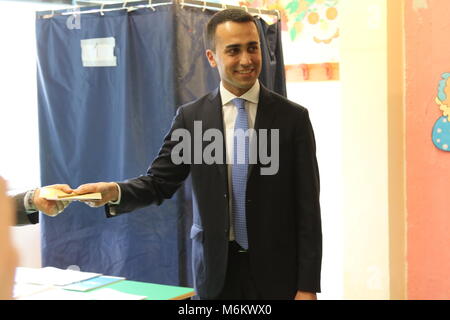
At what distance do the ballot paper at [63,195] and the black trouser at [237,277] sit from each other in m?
0.52

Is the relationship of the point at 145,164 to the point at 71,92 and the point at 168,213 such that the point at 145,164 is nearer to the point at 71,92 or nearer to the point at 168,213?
the point at 168,213

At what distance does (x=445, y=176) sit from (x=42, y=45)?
7.12 ft

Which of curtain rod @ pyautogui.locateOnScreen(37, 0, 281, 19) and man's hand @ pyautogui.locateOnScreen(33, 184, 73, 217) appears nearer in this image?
man's hand @ pyautogui.locateOnScreen(33, 184, 73, 217)

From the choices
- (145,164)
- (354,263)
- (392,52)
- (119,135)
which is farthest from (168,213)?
(392,52)

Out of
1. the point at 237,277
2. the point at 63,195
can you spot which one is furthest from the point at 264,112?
the point at 63,195

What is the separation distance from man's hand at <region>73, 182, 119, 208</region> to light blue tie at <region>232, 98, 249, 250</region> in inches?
17.6

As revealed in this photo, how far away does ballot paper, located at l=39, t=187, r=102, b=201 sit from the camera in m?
2.10

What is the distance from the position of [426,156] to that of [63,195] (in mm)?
2013

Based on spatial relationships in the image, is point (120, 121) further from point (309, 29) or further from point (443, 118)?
point (309, 29)

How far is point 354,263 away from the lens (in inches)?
A: 138

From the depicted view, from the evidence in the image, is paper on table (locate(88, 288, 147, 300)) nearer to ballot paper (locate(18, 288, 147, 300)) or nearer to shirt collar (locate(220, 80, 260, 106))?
ballot paper (locate(18, 288, 147, 300))

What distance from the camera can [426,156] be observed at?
328 cm

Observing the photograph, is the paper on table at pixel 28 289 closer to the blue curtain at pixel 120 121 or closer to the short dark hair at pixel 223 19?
the blue curtain at pixel 120 121

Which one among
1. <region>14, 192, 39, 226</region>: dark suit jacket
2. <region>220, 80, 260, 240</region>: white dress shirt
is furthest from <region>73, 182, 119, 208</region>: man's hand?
<region>220, 80, 260, 240</region>: white dress shirt
